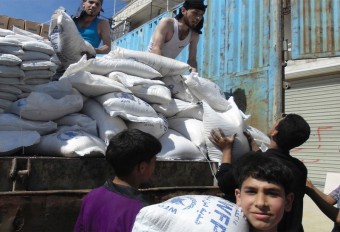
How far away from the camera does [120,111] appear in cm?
208

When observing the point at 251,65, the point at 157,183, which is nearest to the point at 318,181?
the point at 251,65

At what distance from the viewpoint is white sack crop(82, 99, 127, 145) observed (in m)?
2.01

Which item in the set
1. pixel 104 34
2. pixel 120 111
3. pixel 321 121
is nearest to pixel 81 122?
pixel 120 111

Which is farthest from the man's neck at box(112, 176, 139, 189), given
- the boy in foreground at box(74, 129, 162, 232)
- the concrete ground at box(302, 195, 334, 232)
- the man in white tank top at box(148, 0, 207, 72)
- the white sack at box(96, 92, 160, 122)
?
the concrete ground at box(302, 195, 334, 232)

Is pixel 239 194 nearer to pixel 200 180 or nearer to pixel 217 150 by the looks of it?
pixel 200 180

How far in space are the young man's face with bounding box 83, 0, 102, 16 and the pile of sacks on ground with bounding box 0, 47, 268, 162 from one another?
691mm

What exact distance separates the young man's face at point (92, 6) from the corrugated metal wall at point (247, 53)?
1.32 meters

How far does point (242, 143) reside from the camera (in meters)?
2.28

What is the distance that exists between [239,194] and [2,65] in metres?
1.46

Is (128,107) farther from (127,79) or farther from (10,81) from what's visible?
(10,81)

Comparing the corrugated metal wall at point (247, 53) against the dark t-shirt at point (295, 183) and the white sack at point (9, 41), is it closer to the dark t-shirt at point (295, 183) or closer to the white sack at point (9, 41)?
the dark t-shirt at point (295, 183)

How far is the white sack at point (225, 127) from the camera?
223 centimetres

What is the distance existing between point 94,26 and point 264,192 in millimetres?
2552

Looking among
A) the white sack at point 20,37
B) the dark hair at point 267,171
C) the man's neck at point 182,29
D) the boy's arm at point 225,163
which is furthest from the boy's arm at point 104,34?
the dark hair at point 267,171
